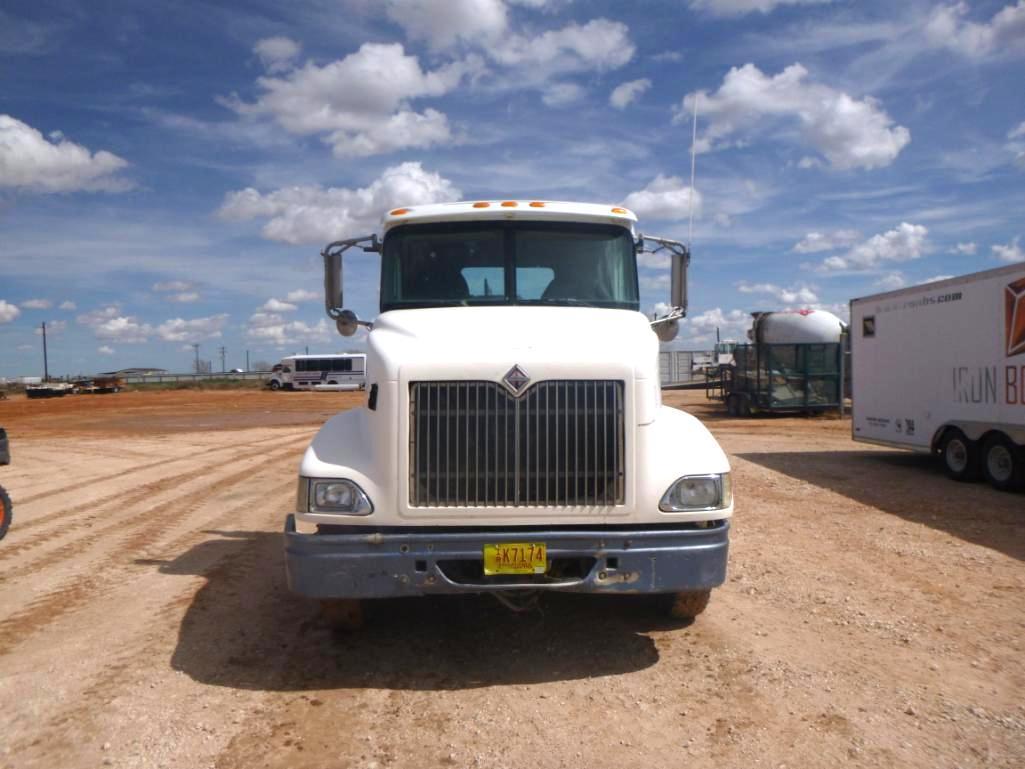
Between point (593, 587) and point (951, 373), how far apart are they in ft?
32.4

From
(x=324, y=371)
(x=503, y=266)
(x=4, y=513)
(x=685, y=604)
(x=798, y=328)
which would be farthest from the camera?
(x=324, y=371)

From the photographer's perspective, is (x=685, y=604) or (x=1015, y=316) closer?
(x=685, y=604)

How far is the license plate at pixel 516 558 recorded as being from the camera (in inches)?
174

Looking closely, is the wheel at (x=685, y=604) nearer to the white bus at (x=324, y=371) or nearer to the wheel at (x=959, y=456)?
the wheel at (x=959, y=456)

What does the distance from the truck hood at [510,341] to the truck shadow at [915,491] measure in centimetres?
486

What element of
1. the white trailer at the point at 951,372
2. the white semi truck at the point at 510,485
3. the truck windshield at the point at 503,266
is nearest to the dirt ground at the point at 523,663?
the white semi truck at the point at 510,485

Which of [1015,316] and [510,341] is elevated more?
[1015,316]

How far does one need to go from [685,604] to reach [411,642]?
1740mm

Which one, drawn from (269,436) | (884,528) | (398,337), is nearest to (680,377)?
(269,436)

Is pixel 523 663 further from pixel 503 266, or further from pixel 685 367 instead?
pixel 685 367

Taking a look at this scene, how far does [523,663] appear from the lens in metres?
4.86

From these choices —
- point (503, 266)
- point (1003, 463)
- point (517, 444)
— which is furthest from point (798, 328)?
point (517, 444)

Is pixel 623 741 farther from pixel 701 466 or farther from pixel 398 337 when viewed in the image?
pixel 398 337

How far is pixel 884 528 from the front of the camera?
8734mm
